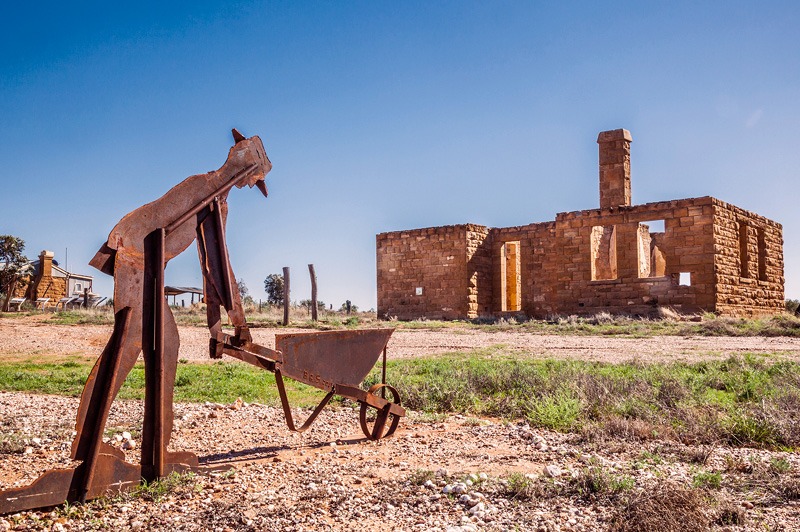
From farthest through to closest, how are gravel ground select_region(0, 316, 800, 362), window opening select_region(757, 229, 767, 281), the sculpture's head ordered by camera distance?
1. window opening select_region(757, 229, 767, 281)
2. gravel ground select_region(0, 316, 800, 362)
3. the sculpture's head

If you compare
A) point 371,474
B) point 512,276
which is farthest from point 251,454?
point 512,276

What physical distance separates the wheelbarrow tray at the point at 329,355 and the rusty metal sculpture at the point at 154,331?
2 cm

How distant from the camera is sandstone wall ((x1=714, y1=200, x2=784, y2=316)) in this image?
1983 centimetres

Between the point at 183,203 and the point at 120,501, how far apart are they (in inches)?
70.8

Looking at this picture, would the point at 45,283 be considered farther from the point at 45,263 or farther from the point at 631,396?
the point at 631,396

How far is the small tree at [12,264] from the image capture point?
32812 mm

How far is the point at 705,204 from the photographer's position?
1973 cm

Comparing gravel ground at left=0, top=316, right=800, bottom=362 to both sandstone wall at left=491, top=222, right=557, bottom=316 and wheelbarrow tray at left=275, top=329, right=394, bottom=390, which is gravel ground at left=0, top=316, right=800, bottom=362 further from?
sandstone wall at left=491, top=222, right=557, bottom=316

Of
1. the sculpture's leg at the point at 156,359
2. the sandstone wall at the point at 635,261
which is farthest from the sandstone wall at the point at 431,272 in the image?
the sculpture's leg at the point at 156,359

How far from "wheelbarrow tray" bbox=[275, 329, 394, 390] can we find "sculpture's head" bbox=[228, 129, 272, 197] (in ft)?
3.62

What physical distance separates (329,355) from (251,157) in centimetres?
163

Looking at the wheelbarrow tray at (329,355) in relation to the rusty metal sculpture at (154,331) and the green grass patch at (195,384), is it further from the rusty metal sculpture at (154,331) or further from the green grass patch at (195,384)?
the green grass patch at (195,384)

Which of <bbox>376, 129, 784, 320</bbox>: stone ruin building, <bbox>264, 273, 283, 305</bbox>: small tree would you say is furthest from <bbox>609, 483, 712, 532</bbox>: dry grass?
<bbox>264, 273, 283, 305</bbox>: small tree

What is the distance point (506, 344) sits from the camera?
14.3 m
